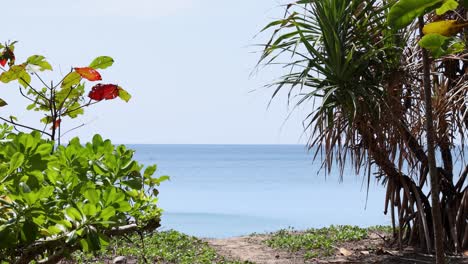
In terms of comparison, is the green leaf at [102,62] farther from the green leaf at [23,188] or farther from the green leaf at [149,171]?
the green leaf at [23,188]

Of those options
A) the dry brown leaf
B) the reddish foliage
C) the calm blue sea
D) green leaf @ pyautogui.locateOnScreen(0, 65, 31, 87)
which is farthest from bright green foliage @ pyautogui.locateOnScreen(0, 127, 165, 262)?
the calm blue sea

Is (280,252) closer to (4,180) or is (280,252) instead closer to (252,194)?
(4,180)

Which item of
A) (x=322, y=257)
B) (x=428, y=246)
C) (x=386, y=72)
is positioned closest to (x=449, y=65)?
(x=386, y=72)

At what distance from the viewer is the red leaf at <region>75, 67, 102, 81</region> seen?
2.62m

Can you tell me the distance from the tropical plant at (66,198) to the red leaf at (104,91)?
0.87 metres

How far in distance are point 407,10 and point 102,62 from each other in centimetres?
170

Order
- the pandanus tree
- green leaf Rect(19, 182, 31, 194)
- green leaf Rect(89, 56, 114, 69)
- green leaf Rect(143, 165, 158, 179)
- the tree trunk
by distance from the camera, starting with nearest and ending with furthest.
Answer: green leaf Rect(19, 182, 31, 194), green leaf Rect(143, 165, 158, 179), green leaf Rect(89, 56, 114, 69), the tree trunk, the pandanus tree

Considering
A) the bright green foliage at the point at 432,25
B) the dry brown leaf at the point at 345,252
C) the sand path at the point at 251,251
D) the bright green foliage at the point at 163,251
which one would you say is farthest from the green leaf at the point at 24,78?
the dry brown leaf at the point at 345,252

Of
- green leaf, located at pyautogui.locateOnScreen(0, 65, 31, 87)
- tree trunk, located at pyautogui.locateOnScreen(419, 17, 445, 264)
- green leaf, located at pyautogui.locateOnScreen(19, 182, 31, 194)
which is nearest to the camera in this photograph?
green leaf, located at pyautogui.locateOnScreen(19, 182, 31, 194)

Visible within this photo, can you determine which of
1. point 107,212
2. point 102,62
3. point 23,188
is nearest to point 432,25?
point 107,212

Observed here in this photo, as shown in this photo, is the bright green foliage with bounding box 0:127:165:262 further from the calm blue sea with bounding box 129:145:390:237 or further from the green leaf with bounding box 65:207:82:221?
the calm blue sea with bounding box 129:145:390:237

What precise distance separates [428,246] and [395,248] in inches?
21.3

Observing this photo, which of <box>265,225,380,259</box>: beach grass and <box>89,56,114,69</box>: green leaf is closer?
<box>89,56,114,69</box>: green leaf

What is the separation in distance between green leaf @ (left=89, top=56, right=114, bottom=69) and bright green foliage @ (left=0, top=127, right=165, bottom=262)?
0.72 meters
